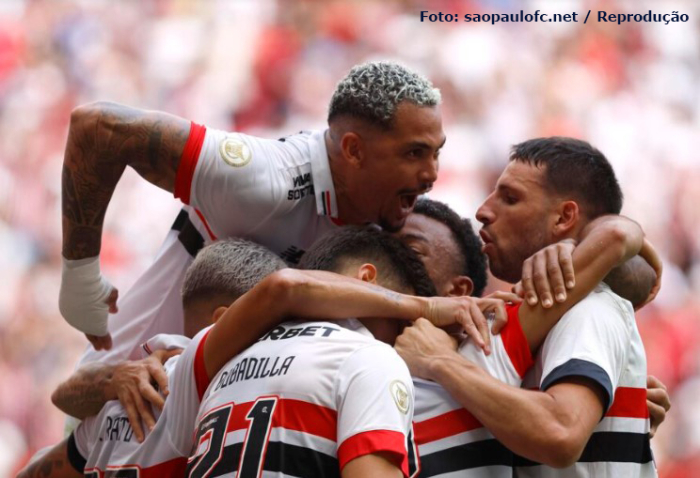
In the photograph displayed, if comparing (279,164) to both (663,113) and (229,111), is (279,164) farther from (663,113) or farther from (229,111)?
(663,113)

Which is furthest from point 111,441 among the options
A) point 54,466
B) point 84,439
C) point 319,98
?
point 319,98

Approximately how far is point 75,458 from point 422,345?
4.10ft

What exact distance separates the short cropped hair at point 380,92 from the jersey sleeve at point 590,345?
44.3 inches

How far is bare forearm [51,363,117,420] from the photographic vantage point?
125 inches

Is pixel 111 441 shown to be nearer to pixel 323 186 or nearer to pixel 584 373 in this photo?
pixel 323 186

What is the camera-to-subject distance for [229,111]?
7973mm

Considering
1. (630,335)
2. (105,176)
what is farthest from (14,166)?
(630,335)

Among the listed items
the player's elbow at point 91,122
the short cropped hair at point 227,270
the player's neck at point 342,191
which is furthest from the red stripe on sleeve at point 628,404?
the player's elbow at point 91,122

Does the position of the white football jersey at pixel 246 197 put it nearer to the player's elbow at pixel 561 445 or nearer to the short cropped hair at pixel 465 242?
the short cropped hair at pixel 465 242

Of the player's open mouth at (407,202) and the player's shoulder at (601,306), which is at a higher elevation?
the player's open mouth at (407,202)

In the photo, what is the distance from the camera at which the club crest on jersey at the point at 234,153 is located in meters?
3.44

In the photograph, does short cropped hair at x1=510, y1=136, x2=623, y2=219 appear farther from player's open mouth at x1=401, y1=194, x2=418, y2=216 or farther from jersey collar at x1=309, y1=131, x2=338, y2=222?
jersey collar at x1=309, y1=131, x2=338, y2=222

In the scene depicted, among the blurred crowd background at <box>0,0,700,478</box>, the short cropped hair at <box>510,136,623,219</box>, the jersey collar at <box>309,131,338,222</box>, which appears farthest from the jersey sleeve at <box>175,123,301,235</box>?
the blurred crowd background at <box>0,0,700,478</box>

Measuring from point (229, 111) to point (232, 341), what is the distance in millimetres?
5564
